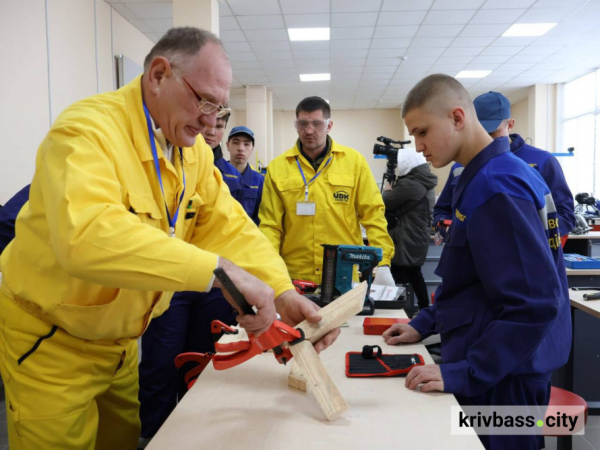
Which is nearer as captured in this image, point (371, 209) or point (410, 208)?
point (371, 209)

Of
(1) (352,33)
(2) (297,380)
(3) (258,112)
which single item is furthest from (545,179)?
(3) (258,112)

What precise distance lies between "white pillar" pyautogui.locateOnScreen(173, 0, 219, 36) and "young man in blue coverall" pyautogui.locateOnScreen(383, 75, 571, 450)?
14.5ft

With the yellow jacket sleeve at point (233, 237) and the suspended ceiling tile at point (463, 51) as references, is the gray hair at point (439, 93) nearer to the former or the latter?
the yellow jacket sleeve at point (233, 237)

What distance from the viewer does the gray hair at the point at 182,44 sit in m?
1.11

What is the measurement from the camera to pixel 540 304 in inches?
43.5

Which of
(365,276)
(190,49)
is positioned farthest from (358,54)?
(190,49)

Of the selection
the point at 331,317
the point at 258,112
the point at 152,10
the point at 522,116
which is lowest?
the point at 331,317

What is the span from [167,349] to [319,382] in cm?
121

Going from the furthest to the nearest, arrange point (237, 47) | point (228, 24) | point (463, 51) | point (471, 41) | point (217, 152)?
point (463, 51) → point (237, 47) → point (471, 41) → point (228, 24) → point (217, 152)

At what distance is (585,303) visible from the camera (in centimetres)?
214

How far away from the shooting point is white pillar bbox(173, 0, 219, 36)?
17.1 feet

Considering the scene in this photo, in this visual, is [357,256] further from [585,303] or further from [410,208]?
[410,208]

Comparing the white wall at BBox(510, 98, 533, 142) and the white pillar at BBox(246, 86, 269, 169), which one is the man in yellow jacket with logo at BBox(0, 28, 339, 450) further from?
the white wall at BBox(510, 98, 533, 142)

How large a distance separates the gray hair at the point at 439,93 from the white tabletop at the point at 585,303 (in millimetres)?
1218
